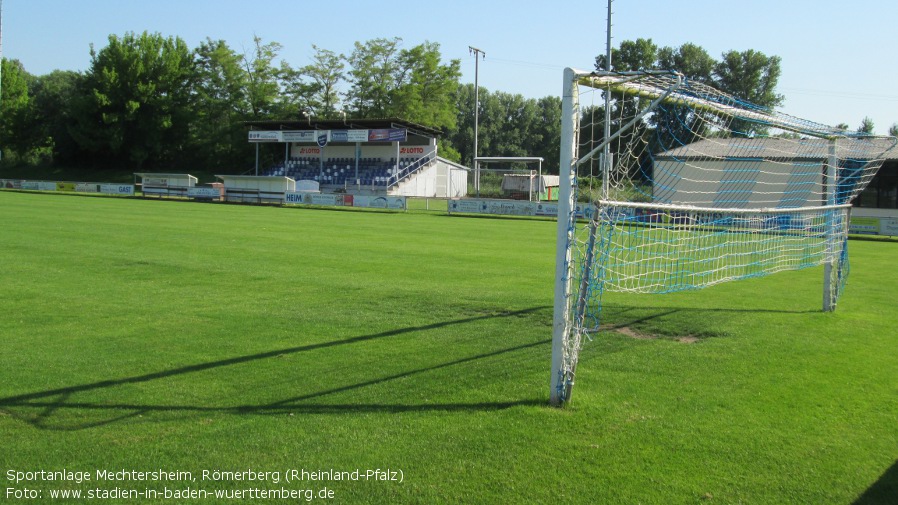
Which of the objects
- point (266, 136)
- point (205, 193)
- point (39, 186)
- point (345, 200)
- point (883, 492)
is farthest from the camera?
point (266, 136)

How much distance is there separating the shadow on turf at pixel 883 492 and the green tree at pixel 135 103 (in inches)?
2767

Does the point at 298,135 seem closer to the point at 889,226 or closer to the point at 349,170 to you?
the point at 349,170

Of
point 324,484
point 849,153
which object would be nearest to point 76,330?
point 324,484

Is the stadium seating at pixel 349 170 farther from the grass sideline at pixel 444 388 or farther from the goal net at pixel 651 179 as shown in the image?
the grass sideline at pixel 444 388

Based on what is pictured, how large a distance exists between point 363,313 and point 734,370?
4.53m

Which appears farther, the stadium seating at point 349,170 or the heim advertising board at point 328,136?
the stadium seating at point 349,170

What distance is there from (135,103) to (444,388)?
68.7m

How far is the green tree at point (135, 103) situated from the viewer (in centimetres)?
6638

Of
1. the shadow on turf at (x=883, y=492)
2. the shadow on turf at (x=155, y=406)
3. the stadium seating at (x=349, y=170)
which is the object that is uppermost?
the stadium seating at (x=349, y=170)

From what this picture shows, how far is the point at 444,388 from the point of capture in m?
6.01

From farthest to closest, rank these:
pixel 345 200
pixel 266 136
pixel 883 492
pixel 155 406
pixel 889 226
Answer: pixel 266 136 < pixel 345 200 < pixel 889 226 < pixel 155 406 < pixel 883 492

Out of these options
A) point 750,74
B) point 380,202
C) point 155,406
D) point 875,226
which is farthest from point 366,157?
point 155,406

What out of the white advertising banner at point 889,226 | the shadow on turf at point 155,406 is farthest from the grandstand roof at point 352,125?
the shadow on turf at point 155,406

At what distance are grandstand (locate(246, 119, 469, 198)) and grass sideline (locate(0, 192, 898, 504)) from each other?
4317cm
